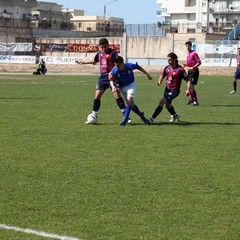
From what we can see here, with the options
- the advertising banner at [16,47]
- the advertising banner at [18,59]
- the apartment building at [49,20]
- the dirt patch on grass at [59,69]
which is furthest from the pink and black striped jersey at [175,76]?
the apartment building at [49,20]

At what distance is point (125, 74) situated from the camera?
50.6 feet

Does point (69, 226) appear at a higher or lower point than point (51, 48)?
higher

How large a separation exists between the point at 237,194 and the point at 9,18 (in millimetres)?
89438

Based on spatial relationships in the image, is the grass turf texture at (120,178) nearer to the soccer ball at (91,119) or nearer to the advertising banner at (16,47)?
the soccer ball at (91,119)

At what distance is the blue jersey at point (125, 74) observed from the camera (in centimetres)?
1530

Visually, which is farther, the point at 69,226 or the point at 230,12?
the point at 230,12

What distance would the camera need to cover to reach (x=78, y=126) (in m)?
15.1

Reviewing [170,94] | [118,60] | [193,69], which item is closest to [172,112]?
[170,94]

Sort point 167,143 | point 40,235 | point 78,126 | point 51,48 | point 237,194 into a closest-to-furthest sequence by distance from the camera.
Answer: point 40,235, point 237,194, point 167,143, point 78,126, point 51,48

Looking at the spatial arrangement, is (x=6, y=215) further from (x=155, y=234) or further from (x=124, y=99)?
(x=124, y=99)

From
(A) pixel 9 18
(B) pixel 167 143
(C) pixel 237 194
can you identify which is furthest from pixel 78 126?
(A) pixel 9 18

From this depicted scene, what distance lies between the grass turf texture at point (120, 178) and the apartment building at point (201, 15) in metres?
77.0

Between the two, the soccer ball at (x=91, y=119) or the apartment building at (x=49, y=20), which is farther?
the apartment building at (x=49, y=20)

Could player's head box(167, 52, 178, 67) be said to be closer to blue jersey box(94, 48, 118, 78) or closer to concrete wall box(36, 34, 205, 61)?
blue jersey box(94, 48, 118, 78)
